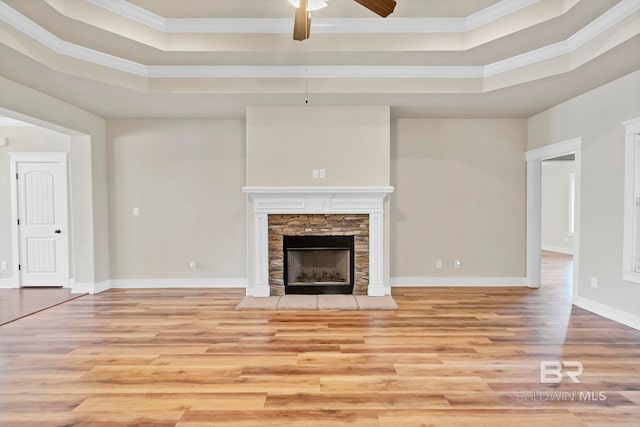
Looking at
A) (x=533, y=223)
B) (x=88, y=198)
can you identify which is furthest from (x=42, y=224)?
(x=533, y=223)

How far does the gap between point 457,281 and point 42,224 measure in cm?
650

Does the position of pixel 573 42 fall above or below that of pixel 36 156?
above

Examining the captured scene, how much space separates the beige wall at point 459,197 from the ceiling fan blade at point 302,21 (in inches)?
113

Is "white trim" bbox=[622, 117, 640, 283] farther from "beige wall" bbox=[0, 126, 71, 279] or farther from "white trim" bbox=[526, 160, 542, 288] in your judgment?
"beige wall" bbox=[0, 126, 71, 279]

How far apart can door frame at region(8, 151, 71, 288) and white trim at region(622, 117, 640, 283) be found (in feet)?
23.8

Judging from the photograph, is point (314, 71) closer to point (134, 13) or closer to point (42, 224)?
point (134, 13)

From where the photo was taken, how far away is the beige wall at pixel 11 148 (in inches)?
198

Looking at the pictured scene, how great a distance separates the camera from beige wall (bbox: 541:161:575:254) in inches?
360

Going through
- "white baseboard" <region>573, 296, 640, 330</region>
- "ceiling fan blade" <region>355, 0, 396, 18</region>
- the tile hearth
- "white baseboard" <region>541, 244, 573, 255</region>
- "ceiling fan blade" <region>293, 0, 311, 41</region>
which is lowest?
"white baseboard" <region>541, 244, 573, 255</region>

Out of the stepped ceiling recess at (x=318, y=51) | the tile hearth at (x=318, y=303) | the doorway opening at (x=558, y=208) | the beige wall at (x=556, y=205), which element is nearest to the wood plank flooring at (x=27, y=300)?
the tile hearth at (x=318, y=303)

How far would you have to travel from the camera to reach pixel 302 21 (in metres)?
2.29

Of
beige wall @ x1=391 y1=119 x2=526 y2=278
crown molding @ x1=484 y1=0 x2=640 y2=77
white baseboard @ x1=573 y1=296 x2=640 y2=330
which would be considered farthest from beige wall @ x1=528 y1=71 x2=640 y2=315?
beige wall @ x1=391 y1=119 x2=526 y2=278

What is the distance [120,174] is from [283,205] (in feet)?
8.77

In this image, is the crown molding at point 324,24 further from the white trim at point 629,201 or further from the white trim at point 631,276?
the white trim at point 631,276
